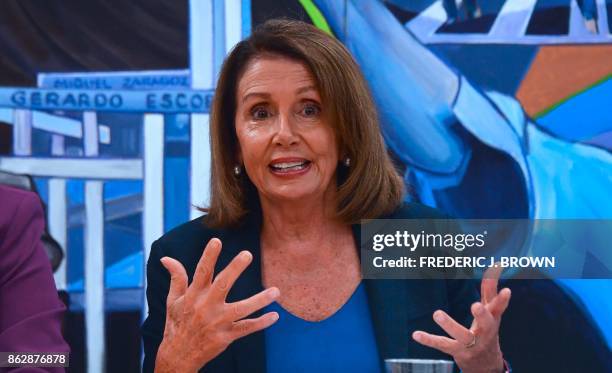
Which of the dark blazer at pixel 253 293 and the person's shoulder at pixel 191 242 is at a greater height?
the person's shoulder at pixel 191 242

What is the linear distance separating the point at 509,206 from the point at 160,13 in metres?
0.93

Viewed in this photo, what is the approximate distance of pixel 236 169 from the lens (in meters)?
1.63

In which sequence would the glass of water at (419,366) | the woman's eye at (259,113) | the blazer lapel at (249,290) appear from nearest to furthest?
the glass of water at (419,366), the blazer lapel at (249,290), the woman's eye at (259,113)

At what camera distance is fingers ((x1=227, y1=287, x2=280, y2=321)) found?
119 centimetres

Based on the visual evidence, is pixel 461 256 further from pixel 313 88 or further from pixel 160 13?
pixel 160 13

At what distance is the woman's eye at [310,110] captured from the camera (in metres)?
1.51

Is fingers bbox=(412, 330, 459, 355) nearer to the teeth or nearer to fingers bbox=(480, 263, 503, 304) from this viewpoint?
fingers bbox=(480, 263, 503, 304)

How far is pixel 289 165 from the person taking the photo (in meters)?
1.49

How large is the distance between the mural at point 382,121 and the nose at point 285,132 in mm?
439

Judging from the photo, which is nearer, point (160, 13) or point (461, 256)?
point (461, 256)

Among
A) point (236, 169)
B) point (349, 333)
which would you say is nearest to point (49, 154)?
point (236, 169)

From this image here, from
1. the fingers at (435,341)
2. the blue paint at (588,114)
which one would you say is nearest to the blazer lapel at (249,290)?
the fingers at (435,341)

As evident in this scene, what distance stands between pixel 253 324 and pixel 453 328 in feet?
0.98

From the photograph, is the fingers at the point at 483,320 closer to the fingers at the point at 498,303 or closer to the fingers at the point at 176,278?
the fingers at the point at 498,303
